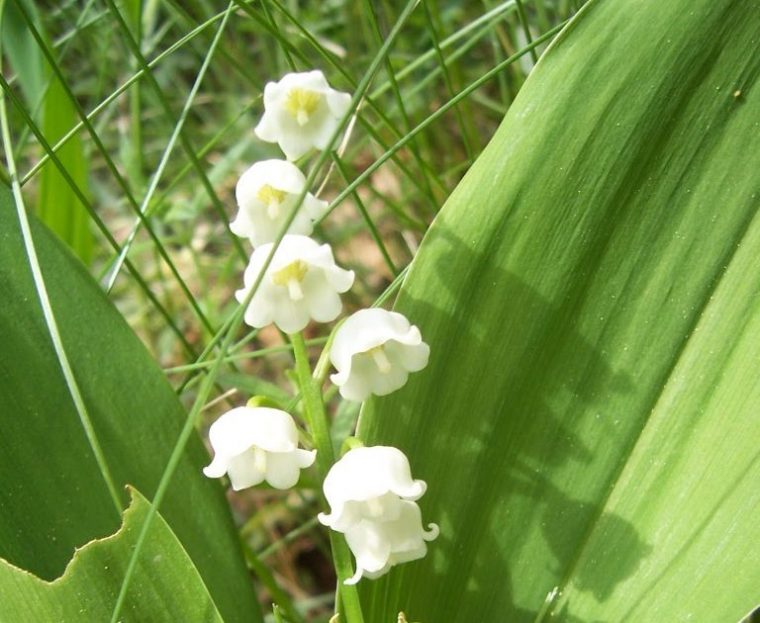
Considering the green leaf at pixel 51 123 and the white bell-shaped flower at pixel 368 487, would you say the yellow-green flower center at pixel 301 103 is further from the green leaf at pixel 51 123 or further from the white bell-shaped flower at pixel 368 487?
the green leaf at pixel 51 123

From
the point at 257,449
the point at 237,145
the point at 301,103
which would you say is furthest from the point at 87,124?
the point at 237,145

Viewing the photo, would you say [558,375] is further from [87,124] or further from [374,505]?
[87,124]

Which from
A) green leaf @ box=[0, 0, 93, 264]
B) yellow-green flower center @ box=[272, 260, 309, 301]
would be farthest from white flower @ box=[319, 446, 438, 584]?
green leaf @ box=[0, 0, 93, 264]

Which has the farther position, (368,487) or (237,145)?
(237,145)

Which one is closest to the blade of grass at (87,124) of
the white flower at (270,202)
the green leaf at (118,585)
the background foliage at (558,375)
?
the background foliage at (558,375)

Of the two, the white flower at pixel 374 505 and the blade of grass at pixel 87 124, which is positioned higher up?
the blade of grass at pixel 87 124

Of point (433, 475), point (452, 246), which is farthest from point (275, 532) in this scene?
point (452, 246)

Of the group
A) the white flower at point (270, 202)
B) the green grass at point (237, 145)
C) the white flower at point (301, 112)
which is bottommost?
the green grass at point (237, 145)
